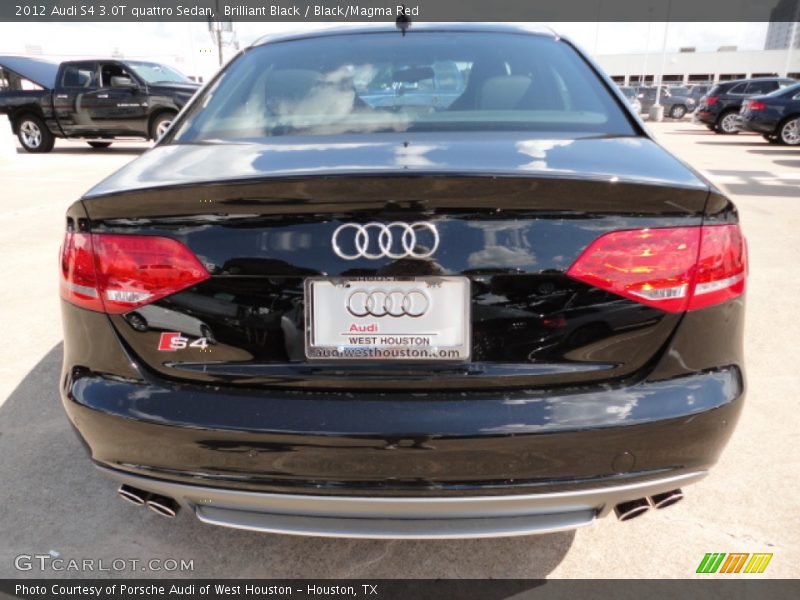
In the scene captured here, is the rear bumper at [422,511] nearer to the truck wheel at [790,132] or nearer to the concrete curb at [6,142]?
the concrete curb at [6,142]

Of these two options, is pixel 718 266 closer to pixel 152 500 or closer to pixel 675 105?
pixel 152 500

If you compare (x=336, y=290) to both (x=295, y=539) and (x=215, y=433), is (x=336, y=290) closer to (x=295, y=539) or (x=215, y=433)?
(x=215, y=433)

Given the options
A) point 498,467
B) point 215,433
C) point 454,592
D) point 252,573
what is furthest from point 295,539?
point 498,467

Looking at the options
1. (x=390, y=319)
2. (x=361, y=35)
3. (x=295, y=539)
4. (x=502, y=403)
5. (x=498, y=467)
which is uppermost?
(x=361, y=35)

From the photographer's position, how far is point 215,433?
1550 millimetres

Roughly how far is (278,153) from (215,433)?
739mm

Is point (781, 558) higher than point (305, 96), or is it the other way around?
point (305, 96)

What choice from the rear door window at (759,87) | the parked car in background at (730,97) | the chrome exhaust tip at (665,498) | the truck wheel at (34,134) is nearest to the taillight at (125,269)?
the chrome exhaust tip at (665,498)

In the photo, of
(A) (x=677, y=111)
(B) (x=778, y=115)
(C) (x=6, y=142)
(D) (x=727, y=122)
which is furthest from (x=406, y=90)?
(A) (x=677, y=111)

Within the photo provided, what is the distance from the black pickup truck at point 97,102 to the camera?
1334cm

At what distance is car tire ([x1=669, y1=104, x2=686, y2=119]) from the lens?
33000 mm

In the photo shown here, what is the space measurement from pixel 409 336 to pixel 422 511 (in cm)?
42

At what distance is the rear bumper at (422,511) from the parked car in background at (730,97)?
21262 mm

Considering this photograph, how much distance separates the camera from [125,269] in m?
1.58
